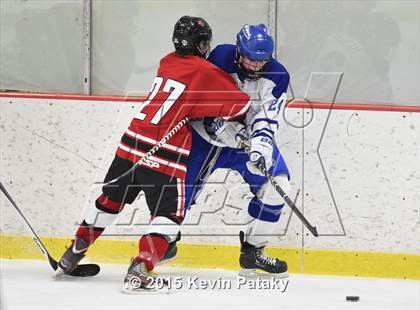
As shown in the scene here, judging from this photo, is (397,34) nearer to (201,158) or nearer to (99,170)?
(201,158)

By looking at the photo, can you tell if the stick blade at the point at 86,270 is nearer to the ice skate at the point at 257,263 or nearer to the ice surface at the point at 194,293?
the ice surface at the point at 194,293

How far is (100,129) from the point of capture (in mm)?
4652

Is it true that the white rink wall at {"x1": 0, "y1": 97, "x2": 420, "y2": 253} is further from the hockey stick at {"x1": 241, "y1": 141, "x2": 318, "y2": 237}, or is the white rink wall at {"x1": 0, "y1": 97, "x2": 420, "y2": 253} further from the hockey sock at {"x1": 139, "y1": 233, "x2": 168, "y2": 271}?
the hockey sock at {"x1": 139, "y1": 233, "x2": 168, "y2": 271}

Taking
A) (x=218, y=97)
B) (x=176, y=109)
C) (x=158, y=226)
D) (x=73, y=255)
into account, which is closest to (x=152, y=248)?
(x=158, y=226)

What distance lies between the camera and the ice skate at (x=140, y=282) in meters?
3.71

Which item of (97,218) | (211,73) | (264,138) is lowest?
(97,218)

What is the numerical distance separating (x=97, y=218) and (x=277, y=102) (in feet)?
3.15

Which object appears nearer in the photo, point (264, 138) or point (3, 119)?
point (264, 138)

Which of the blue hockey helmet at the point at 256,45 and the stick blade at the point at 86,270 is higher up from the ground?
the blue hockey helmet at the point at 256,45

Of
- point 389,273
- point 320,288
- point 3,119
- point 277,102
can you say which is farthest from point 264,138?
point 3,119

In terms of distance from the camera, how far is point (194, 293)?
3803 mm

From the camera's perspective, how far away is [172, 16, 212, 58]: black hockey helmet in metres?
3.95

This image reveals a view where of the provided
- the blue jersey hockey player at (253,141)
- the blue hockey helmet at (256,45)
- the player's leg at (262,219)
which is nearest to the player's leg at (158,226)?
the blue jersey hockey player at (253,141)

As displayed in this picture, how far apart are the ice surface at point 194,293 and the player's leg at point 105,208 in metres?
0.12
